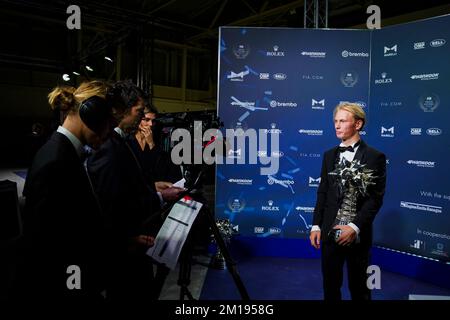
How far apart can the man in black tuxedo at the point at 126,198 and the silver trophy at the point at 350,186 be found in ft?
3.22

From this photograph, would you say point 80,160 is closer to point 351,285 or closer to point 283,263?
point 351,285

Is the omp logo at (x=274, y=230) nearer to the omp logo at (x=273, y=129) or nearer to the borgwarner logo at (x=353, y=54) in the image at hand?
the omp logo at (x=273, y=129)

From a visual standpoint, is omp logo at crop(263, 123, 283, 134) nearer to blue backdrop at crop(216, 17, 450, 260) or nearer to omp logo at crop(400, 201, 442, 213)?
blue backdrop at crop(216, 17, 450, 260)

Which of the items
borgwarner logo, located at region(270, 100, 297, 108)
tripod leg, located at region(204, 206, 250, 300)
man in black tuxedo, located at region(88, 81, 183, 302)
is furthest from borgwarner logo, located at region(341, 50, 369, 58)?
tripod leg, located at region(204, 206, 250, 300)

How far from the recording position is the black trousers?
1986 mm

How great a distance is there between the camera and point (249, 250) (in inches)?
156

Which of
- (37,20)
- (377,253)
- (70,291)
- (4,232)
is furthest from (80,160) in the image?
(37,20)

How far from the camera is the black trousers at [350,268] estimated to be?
1.99 metres

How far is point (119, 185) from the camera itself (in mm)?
1625

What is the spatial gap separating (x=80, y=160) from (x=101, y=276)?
50 centimetres

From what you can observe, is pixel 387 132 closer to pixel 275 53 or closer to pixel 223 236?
pixel 275 53

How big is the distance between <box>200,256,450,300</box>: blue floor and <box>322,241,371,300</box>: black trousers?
925 mm

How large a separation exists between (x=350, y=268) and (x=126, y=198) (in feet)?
4.55

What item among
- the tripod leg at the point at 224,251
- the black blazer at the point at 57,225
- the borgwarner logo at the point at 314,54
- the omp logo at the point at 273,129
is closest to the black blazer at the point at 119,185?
the black blazer at the point at 57,225
